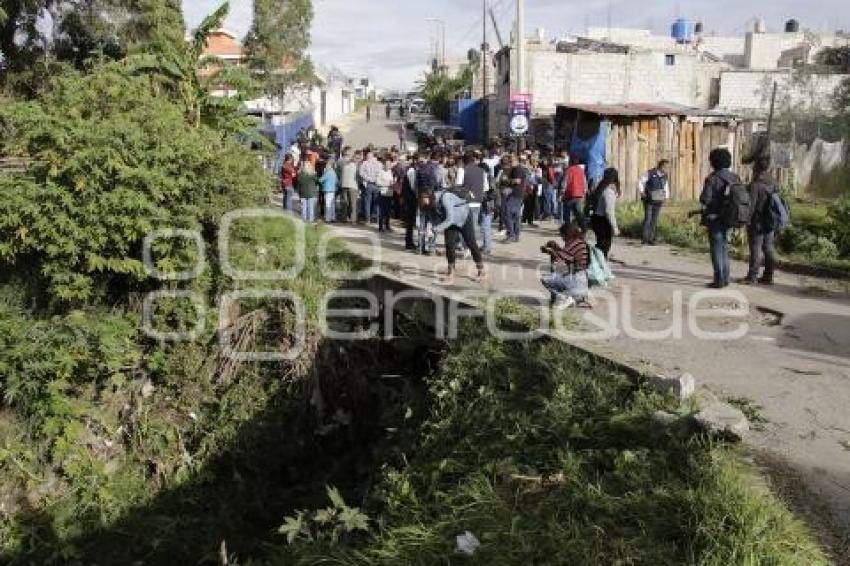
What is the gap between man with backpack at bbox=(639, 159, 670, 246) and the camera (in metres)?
12.4

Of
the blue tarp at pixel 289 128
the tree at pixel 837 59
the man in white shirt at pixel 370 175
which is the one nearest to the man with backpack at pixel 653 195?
the man in white shirt at pixel 370 175

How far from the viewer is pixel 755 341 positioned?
7715mm

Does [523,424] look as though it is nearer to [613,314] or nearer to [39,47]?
[613,314]

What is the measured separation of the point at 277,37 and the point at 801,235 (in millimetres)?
26563

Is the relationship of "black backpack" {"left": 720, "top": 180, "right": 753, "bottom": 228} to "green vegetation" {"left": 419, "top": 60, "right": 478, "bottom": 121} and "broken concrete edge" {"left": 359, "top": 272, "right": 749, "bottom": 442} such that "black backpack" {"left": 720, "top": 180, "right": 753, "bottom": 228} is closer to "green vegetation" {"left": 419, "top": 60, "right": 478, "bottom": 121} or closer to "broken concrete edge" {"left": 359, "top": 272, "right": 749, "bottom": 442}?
"broken concrete edge" {"left": 359, "top": 272, "right": 749, "bottom": 442}

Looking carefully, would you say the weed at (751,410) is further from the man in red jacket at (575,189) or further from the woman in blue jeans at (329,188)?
the woman in blue jeans at (329,188)

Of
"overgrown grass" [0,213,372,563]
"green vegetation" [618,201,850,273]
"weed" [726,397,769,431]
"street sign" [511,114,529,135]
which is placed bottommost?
"overgrown grass" [0,213,372,563]

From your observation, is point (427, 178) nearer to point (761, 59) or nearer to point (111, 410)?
point (111, 410)

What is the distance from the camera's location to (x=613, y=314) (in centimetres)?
855

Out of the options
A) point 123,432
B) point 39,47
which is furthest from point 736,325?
point 39,47

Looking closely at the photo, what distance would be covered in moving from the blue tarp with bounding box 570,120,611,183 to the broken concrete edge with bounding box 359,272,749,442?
306 inches

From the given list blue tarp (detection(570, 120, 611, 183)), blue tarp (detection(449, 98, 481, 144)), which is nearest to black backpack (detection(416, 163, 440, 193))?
blue tarp (detection(570, 120, 611, 183))

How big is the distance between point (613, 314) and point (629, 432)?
3415mm

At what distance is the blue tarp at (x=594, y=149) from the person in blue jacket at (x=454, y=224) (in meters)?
5.56
